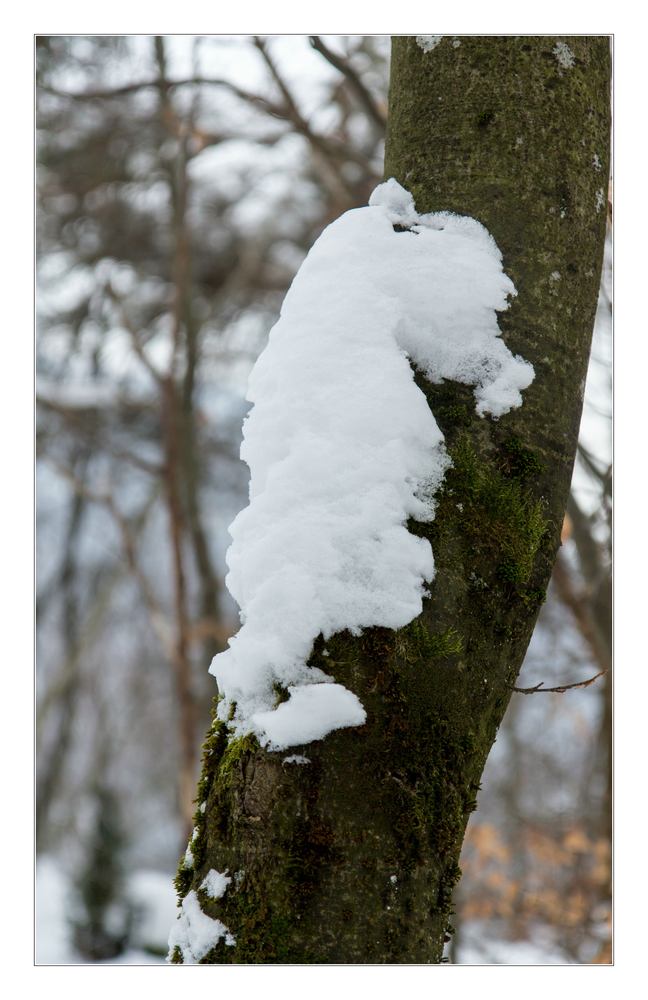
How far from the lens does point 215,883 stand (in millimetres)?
920

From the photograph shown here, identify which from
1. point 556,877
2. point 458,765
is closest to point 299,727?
point 458,765

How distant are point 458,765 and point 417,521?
0.32 meters

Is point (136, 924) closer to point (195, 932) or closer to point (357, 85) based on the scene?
point (195, 932)

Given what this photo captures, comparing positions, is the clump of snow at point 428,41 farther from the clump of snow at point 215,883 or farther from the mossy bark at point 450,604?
the clump of snow at point 215,883

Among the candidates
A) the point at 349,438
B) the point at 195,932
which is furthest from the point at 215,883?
the point at 349,438

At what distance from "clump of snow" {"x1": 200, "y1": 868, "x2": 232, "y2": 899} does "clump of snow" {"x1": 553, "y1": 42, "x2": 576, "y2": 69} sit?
4.17 feet

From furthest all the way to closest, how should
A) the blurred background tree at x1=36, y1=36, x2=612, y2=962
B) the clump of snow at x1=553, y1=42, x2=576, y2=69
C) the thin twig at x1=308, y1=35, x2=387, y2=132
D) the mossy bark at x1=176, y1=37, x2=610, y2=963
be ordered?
the blurred background tree at x1=36, y1=36, x2=612, y2=962 → the thin twig at x1=308, y1=35, x2=387, y2=132 → the clump of snow at x1=553, y1=42, x2=576, y2=69 → the mossy bark at x1=176, y1=37, x2=610, y2=963

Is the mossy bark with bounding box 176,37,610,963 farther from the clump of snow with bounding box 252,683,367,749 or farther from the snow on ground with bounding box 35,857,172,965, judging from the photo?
the snow on ground with bounding box 35,857,172,965

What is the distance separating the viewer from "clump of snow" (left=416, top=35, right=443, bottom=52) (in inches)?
47.1

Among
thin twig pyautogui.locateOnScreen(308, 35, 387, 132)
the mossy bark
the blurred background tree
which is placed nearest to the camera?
the mossy bark

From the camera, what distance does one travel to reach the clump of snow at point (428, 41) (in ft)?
3.92

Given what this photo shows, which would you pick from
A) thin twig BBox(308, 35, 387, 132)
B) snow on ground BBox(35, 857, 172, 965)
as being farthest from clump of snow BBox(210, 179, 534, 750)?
snow on ground BBox(35, 857, 172, 965)

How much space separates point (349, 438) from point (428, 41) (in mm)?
710

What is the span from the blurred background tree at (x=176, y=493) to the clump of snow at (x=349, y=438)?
1873mm
